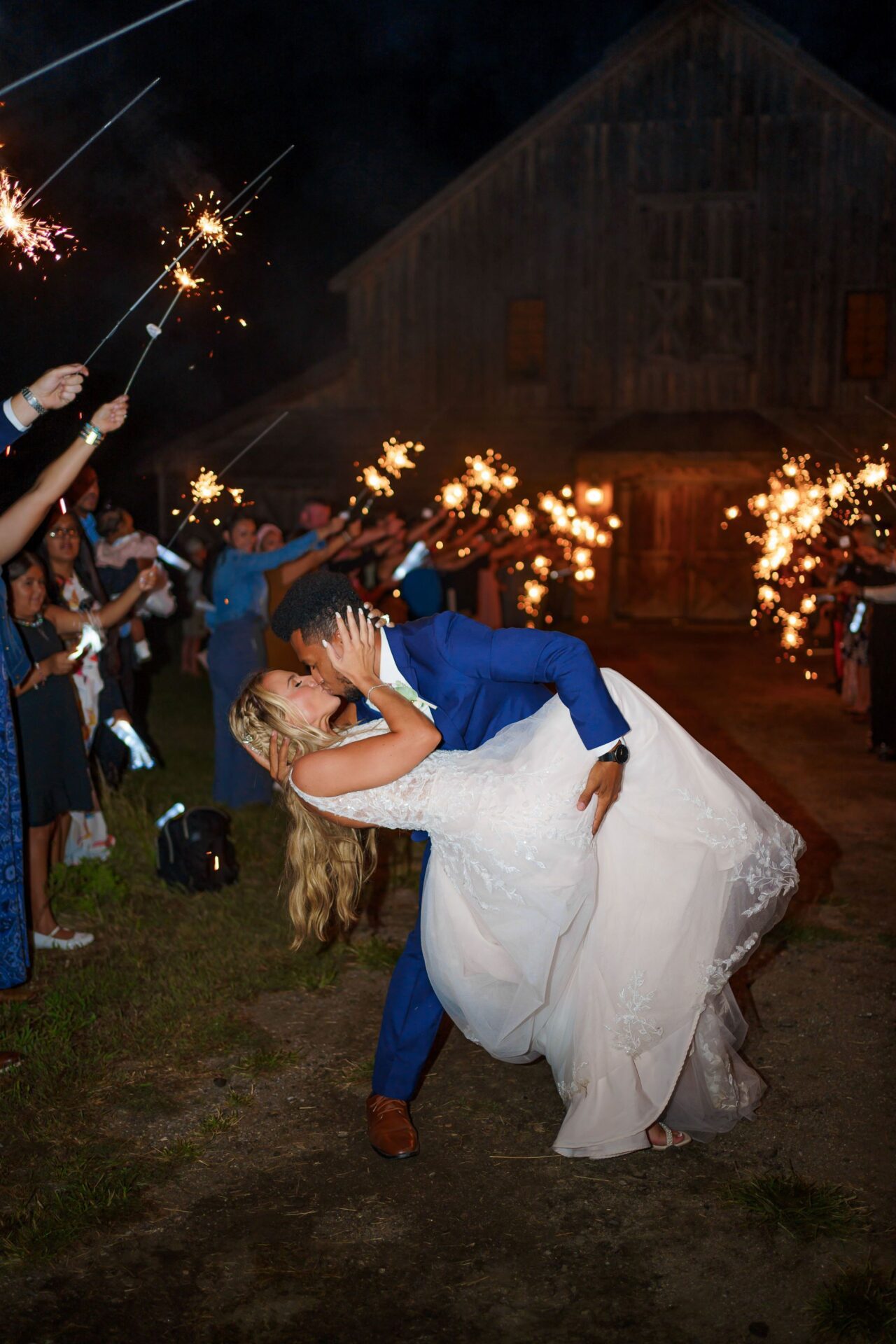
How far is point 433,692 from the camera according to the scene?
366 cm

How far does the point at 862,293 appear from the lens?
19125 mm

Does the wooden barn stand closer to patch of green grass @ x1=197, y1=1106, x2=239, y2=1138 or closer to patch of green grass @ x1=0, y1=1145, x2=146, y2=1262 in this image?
Result: patch of green grass @ x1=197, y1=1106, x2=239, y2=1138

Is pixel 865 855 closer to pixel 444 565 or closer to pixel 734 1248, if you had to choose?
pixel 734 1248

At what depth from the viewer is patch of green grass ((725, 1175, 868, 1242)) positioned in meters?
3.28

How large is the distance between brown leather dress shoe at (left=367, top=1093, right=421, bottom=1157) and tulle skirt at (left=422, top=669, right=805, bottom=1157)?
0.44 m

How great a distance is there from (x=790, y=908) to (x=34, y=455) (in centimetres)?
477

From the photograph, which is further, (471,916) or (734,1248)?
(471,916)

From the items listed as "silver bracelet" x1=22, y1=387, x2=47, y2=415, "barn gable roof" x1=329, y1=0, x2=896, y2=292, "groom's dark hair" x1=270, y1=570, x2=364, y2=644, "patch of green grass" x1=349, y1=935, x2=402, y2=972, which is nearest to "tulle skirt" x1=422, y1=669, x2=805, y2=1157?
"groom's dark hair" x1=270, y1=570, x2=364, y2=644

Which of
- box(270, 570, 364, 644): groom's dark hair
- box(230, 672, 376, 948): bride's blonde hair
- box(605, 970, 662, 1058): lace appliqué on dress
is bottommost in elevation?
box(605, 970, 662, 1058): lace appliqué on dress

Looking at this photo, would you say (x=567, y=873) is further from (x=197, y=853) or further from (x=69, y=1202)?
(x=197, y=853)

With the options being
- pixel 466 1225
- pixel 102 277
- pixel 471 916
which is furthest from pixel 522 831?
pixel 102 277

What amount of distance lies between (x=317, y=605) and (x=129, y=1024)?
7.78 ft

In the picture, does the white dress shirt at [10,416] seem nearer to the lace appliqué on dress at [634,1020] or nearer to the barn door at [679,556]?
the lace appliqué on dress at [634,1020]

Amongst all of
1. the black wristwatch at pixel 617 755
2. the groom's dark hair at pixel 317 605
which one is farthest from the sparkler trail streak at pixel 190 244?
the black wristwatch at pixel 617 755
